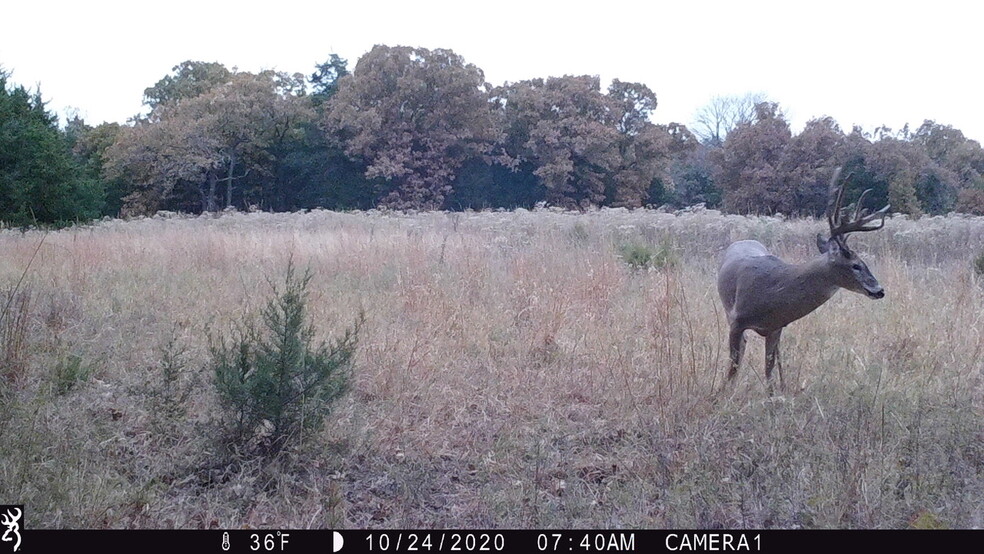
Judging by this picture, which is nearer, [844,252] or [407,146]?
[844,252]

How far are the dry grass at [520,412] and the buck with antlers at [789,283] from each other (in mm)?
371

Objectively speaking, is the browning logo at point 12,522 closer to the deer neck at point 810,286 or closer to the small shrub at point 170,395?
the small shrub at point 170,395

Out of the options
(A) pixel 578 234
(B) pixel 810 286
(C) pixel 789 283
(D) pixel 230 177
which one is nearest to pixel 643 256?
(A) pixel 578 234

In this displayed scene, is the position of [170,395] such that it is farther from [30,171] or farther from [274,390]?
[30,171]

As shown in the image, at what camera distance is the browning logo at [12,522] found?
128 inches

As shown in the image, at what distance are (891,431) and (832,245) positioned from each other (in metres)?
1.14

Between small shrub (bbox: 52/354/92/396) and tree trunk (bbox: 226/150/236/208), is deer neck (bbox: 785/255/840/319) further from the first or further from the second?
tree trunk (bbox: 226/150/236/208)

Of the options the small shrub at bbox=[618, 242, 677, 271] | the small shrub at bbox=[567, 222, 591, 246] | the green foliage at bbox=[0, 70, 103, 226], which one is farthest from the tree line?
the small shrub at bbox=[618, 242, 677, 271]

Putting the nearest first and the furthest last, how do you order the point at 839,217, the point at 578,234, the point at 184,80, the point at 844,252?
the point at 844,252, the point at 839,217, the point at 578,234, the point at 184,80

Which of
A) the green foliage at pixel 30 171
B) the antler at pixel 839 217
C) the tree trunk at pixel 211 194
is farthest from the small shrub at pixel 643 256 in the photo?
the tree trunk at pixel 211 194

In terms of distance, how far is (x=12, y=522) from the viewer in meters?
3.33
